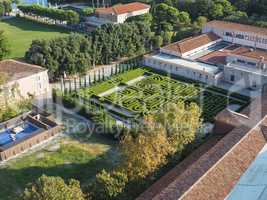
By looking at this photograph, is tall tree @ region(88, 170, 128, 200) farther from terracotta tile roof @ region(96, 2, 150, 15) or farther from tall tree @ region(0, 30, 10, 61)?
terracotta tile roof @ region(96, 2, 150, 15)

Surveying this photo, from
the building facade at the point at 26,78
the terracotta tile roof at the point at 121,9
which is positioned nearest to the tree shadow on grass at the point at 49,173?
the building facade at the point at 26,78

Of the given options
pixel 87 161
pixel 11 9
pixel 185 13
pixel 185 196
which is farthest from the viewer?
pixel 11 9

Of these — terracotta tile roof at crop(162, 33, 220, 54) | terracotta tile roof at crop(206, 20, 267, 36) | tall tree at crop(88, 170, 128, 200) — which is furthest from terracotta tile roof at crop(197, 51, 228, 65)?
tall tree at crop(88, 170, 128, 200)

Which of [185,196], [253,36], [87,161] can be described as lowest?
[87,161]

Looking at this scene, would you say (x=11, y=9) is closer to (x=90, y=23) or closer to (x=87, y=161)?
(x=90, y=23)

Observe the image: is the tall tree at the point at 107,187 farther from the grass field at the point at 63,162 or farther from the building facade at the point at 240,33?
the building facade at the point at 240,33

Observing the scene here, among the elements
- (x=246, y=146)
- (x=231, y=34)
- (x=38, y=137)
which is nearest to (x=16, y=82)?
(x=38, y=137)

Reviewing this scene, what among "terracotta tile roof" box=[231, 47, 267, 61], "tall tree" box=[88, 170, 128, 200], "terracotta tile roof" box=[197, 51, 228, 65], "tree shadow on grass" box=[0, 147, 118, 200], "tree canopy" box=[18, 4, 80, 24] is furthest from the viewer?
"tree canopy" box=[18, 4, 80, 24]
